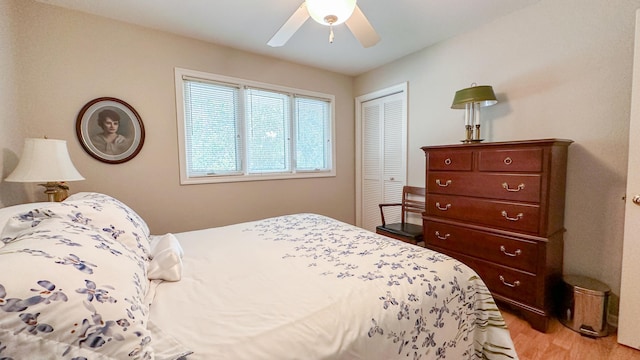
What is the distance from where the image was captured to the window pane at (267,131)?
311cm

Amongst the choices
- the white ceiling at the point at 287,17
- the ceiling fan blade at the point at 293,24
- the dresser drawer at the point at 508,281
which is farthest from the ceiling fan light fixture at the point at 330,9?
the dresser drawer at the point at 508,281

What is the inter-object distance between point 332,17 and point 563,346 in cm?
252

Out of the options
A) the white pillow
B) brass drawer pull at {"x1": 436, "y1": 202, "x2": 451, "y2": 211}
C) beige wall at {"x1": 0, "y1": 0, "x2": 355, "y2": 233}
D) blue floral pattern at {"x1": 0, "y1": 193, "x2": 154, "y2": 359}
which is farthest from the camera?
brass drawer pull at {"x1": 436, "y1": 202, "x2": 451, "y2": 211}

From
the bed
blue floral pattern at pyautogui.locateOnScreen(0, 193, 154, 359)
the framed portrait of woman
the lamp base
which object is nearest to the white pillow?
the bed

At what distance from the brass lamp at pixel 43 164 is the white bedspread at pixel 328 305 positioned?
1062mm

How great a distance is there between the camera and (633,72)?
1.62 m

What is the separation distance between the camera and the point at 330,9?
56.9 inches

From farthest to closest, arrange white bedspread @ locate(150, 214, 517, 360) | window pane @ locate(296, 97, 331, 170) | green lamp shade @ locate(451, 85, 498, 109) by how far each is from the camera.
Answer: window pane @ locate(296, 97, 331, 170), green lamp shade @ locate(451, 85, 498, 109), white bedspread @ locate(150, 214, 517, 360)

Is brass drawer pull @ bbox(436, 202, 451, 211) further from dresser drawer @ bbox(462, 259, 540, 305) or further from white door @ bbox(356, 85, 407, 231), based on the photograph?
white door @ bbox(356, 85, 407, 231)

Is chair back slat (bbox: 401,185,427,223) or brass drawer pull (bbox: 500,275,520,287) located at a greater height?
chair back slat (bbox: 401,185,427,223)

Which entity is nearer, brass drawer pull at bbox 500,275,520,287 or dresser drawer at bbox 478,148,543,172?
dresser drawer at bbox 478,148,543,172

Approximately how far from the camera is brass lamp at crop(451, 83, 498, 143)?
7.18 feet

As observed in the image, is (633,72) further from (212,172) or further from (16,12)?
(16,12)

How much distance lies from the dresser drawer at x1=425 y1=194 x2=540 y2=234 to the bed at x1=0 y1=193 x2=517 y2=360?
0.90m
